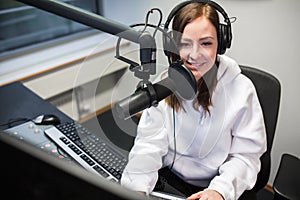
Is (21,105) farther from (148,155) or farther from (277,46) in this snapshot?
(277,46)

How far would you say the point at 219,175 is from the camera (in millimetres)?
1139

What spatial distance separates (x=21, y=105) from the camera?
1427 mm

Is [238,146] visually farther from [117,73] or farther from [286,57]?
[286,57]

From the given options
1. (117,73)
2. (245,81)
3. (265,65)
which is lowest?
(265,65)

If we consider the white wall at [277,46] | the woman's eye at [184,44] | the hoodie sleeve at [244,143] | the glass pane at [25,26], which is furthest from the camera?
the glass pane at [25,26]

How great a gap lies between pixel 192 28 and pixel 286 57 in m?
0.98

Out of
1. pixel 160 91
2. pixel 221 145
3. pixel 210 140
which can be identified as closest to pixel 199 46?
pixel 160 91

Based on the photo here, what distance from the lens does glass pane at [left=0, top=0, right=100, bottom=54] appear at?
6.90ft

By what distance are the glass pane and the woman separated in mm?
1285

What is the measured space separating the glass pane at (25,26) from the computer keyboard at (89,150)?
1.09m

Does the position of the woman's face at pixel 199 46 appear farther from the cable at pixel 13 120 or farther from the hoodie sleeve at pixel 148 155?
the cable at pixel 13 120

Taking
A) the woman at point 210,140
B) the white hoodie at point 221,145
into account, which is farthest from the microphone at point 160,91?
the white hoodie at point 221,145

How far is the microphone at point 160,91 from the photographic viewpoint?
54cm

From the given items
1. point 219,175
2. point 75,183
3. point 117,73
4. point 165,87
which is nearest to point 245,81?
point 219,175
